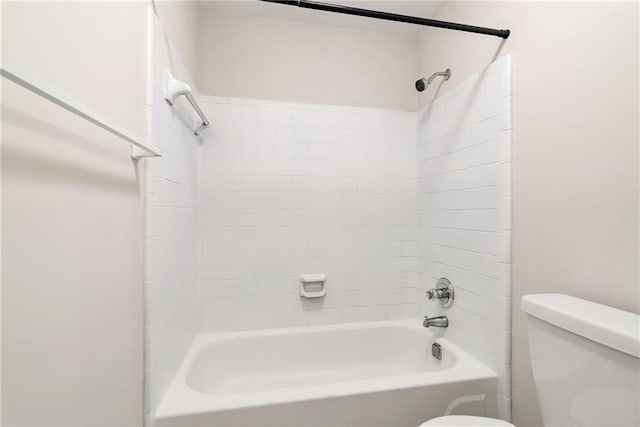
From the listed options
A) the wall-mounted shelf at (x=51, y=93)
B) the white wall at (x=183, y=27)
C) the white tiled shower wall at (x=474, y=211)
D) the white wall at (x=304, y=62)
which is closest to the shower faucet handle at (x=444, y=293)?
the white tiled shower wall at (x=474, y=211)

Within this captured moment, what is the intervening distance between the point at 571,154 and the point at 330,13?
1539 millimetres

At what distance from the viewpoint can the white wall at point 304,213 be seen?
1.80 meters

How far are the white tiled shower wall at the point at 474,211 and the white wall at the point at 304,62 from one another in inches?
15.8

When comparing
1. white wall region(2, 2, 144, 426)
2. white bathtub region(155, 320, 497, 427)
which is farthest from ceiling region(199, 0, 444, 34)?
white bathtub region(155, 320, 497, 427)

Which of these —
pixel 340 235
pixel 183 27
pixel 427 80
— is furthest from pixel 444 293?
pixel 183 27

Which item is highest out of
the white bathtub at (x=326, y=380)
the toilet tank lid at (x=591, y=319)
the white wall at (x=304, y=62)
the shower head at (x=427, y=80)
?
the white wall at (x=304, y=62)

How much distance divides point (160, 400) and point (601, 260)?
1.61 metres

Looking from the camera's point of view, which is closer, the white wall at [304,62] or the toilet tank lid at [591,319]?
the toilet tank lid at [591,319]

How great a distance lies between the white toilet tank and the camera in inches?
27.3

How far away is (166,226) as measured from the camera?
1.19 metres

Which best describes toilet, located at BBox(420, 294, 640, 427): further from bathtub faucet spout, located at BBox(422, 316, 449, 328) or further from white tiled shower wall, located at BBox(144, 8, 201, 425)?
white tiled shower wall, located at BBox(144, 8, 201, 425)

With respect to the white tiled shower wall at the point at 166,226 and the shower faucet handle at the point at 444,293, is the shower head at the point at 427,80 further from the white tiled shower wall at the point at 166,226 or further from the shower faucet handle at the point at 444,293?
the white tiled shower wall at the point at 166,226

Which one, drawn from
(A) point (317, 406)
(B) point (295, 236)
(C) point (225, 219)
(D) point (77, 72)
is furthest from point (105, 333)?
(B) point (295, 236)

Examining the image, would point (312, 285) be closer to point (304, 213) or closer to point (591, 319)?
point (304, 213)
